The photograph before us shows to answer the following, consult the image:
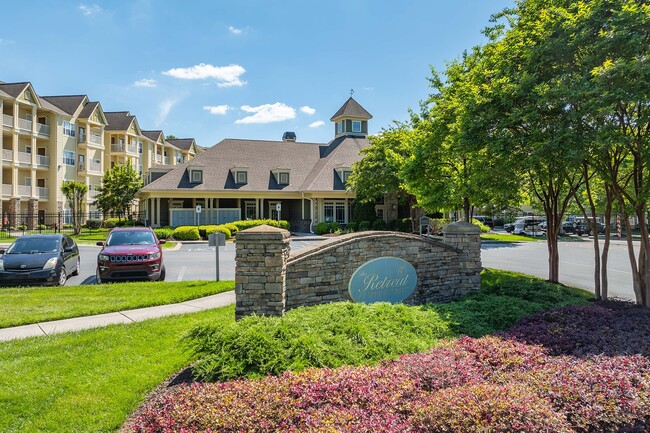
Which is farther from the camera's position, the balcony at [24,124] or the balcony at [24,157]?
the balcony at [24,157]

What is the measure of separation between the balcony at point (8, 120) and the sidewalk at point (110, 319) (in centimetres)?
3537

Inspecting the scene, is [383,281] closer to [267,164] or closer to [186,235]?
[186,235]

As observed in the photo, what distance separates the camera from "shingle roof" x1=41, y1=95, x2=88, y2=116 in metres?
41.9

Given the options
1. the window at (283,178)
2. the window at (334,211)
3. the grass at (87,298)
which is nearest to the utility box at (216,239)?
the grass at (87,298)

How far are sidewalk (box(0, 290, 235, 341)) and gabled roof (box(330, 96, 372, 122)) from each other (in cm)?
3412

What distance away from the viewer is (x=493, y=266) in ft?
56.5

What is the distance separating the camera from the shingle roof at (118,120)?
48.9 metres

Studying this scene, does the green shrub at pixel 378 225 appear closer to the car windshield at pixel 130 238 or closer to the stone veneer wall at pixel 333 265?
the car windshield at pixel 130 238

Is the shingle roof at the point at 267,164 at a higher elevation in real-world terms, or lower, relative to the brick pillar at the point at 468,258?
higher

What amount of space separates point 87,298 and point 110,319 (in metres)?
2.14

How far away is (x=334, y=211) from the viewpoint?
117ft

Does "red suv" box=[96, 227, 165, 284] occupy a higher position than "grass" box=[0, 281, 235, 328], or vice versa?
"red suv" box=[96, 227, 165, 284]

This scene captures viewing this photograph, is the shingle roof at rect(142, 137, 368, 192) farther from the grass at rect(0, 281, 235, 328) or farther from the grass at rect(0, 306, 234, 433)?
the grass at rect(0, 306, 234, 433)

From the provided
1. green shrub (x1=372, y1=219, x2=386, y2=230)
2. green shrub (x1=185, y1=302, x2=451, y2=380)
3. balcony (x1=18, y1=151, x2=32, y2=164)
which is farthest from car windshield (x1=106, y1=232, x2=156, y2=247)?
balcony (x1=18, y1=151, x2=32, y2=164)
